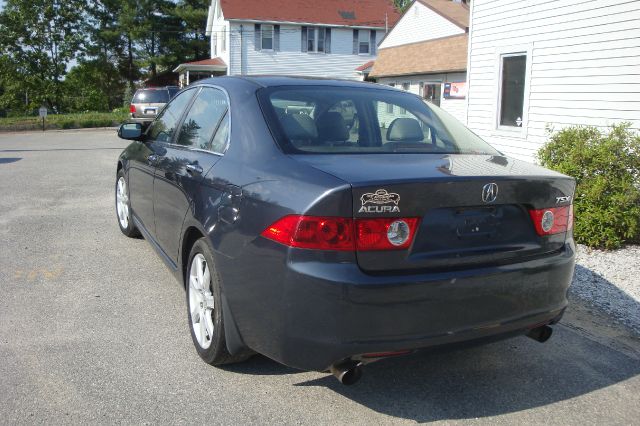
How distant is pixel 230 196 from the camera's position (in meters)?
3.36

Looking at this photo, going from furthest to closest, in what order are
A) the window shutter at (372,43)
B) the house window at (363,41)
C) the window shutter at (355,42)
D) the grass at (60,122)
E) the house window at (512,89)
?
the window shutter at (372,43), the house window at (363,41), the window shutter at (355,42), the grass at (60,122), the house window at (512,89)

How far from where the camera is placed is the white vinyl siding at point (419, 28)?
1049 inches

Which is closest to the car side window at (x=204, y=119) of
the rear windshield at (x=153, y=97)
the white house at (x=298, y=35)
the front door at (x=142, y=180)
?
the front door at (x=142, y=180)

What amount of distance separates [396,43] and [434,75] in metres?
6.79

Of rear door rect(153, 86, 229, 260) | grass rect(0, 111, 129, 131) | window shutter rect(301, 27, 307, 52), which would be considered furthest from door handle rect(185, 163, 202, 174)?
window shutter rect(301, 27, 307, 52)

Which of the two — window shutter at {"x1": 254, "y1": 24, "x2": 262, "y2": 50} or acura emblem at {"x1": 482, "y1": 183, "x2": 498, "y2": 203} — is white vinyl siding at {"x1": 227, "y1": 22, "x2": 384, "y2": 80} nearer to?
window shutter at {"x1": 254, "y1": 24, "x2": 262, "y2": 50}

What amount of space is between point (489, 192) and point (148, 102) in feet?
79.0

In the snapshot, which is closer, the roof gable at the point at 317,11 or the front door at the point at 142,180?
the front door at the point at 142,180

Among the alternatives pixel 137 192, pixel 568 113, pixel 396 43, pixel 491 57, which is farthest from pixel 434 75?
pixel 137 192

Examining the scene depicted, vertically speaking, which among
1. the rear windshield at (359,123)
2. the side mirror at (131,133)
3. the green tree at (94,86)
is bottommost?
the side mirror at (131,133)

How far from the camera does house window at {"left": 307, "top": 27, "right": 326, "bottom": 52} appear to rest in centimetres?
3975

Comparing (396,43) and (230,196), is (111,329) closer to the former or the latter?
(230,196)

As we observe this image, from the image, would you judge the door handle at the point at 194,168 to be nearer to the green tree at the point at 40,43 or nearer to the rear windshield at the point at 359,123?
the rear windshield at the point at 359,123

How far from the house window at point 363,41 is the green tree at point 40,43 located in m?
22.8
